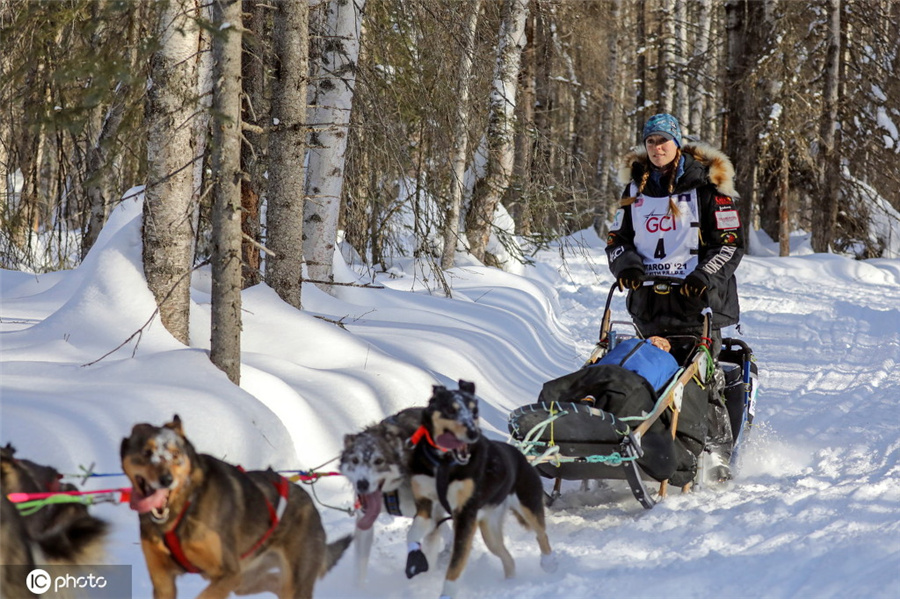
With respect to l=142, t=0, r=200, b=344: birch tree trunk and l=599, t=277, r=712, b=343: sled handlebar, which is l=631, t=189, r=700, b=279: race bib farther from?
l=142, t=0, r=200, b=344: birch tree trunk

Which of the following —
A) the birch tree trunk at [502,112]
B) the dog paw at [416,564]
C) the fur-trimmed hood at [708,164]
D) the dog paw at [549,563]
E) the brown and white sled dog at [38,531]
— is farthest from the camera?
the birch tree trunk at [502,112]

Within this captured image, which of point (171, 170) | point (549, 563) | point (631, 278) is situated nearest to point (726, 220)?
point (631, 278)

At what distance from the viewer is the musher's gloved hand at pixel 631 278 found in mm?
5566

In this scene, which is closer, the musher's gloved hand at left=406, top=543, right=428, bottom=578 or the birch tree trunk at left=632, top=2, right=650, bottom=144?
the musher's gloved hand at left=406, top=543, right=428, bottom=578

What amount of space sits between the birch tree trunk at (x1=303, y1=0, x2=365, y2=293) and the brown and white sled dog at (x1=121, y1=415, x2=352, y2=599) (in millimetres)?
4637

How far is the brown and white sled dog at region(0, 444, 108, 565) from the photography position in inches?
100.0

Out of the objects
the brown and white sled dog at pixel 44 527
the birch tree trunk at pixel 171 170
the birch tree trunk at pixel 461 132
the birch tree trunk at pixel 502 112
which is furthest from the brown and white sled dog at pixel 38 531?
the birch tree trunk at pixel 502 112

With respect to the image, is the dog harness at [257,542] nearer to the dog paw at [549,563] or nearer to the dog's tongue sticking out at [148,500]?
the dog's tongue sticking out at [148,500]

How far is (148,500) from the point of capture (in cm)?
253

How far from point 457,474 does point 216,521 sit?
3.47 feet

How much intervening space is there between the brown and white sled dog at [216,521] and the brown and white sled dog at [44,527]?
34 cm

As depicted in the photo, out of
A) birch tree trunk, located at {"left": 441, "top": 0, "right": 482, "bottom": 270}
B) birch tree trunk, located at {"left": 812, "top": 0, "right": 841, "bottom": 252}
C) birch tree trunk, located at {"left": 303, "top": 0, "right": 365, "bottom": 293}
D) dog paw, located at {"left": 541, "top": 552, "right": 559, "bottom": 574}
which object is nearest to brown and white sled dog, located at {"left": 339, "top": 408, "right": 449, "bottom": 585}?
dog paw, located at {"left": 541, "top": 552, "right": 559, "bottom": 574}

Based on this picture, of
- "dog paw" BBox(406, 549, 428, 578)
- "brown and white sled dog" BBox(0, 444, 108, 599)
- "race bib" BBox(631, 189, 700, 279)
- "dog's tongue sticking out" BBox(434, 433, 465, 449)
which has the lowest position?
"dog paw" BBox(406, 549, 428, 578)

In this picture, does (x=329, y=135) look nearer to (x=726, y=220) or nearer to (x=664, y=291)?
(x=664, y=291)
